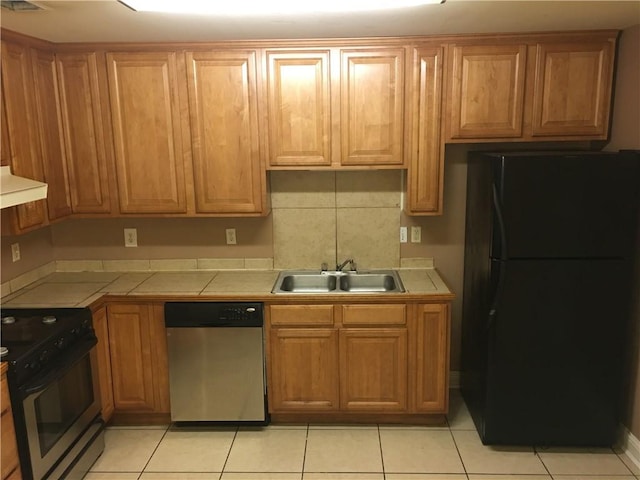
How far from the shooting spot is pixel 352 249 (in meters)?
3.48

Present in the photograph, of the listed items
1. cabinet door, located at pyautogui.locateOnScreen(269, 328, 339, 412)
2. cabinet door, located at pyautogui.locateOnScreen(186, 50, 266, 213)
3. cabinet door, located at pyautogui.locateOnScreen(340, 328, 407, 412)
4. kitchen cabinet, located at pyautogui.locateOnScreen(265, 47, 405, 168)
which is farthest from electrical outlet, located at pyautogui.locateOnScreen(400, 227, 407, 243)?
cabinet door, located at pyautogui.locateOnScreen(186, 50, 266, 213)

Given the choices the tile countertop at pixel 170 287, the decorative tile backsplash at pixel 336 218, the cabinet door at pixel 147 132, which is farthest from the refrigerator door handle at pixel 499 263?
the cabinet door at pixel 147 132

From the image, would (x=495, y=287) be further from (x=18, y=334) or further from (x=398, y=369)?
(x=18, y=334)

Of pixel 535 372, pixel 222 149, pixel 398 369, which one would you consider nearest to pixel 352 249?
pixel 398 369

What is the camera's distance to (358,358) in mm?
3062

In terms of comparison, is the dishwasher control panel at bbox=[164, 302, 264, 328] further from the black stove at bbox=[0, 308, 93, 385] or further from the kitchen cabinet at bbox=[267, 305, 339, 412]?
the black stove at bbox=[0, 308, 93, 385]

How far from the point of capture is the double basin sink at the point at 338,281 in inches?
132

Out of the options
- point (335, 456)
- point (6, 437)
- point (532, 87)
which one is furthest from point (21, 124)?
point (532, 87)

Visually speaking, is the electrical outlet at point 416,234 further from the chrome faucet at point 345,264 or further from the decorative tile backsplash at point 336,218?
the chrome faucet at point 345,264

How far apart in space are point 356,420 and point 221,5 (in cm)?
242

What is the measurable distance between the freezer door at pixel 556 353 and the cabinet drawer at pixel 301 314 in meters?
0.91

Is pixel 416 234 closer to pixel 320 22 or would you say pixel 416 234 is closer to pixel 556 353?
pixel 556 353

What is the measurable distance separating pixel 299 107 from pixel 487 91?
1.08 m

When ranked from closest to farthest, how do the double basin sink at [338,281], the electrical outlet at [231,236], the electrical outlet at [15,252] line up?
1. the electrical outlet at [15,252]
2. the double basin sink at [338,281]
3. the electrical outlet at [231,236]
